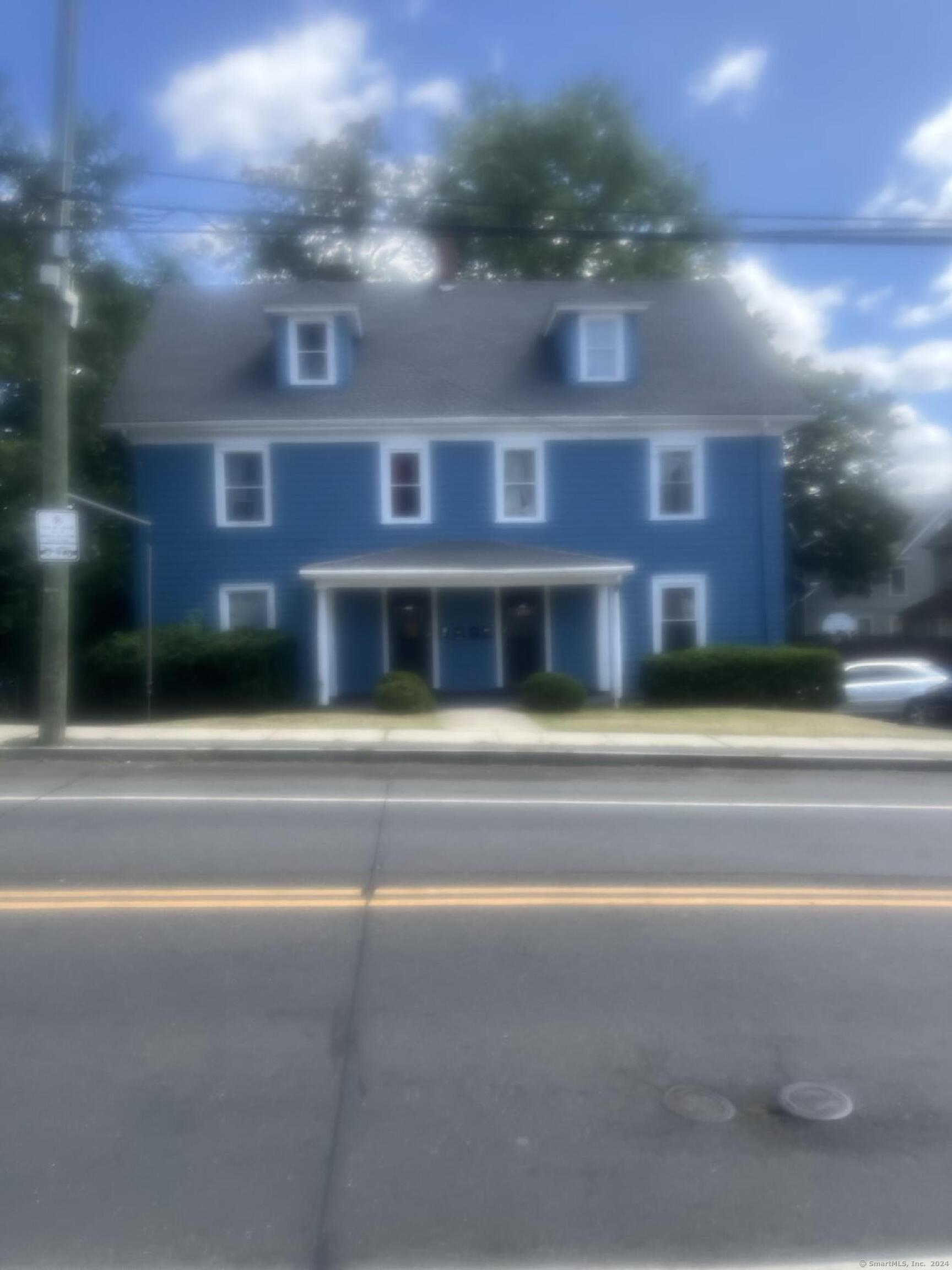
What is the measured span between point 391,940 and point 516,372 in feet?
63.0

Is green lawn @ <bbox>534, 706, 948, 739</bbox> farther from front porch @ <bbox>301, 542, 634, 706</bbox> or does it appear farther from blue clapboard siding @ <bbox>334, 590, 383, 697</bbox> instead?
blue clapboard siding @ <bbox>334, 590, 383, 697</bbox>

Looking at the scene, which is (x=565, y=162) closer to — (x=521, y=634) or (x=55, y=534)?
(x=521, y=634)

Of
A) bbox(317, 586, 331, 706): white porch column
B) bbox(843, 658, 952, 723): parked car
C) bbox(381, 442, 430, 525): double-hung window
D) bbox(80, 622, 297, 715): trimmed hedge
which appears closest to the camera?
bbox(80, 622, 297, 715): trimmed hedge

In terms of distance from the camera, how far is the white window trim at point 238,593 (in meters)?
23.2

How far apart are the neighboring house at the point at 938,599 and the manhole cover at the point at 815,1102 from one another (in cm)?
4503

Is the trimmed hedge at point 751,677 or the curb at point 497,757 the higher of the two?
the trimmed hedge at point 751,677

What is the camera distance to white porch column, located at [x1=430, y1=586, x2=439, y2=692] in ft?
76.2

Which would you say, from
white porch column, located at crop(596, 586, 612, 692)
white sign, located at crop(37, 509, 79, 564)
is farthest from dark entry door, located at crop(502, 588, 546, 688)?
white sign, located at crop(37, 509, 79, 564)

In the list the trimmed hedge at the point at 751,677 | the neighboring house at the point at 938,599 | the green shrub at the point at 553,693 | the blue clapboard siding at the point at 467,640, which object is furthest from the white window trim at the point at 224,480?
the neighboring house at the point at 938,599

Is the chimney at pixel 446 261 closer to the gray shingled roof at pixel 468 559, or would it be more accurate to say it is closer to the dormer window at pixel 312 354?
the dormer window at pixel 312 354

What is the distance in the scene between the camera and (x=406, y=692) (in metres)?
19.9

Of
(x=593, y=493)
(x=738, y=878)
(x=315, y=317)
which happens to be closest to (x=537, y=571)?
(x=593, y=493)

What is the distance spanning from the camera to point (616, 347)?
79.0ft

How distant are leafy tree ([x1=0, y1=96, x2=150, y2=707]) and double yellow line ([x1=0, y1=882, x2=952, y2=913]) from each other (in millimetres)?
20805
